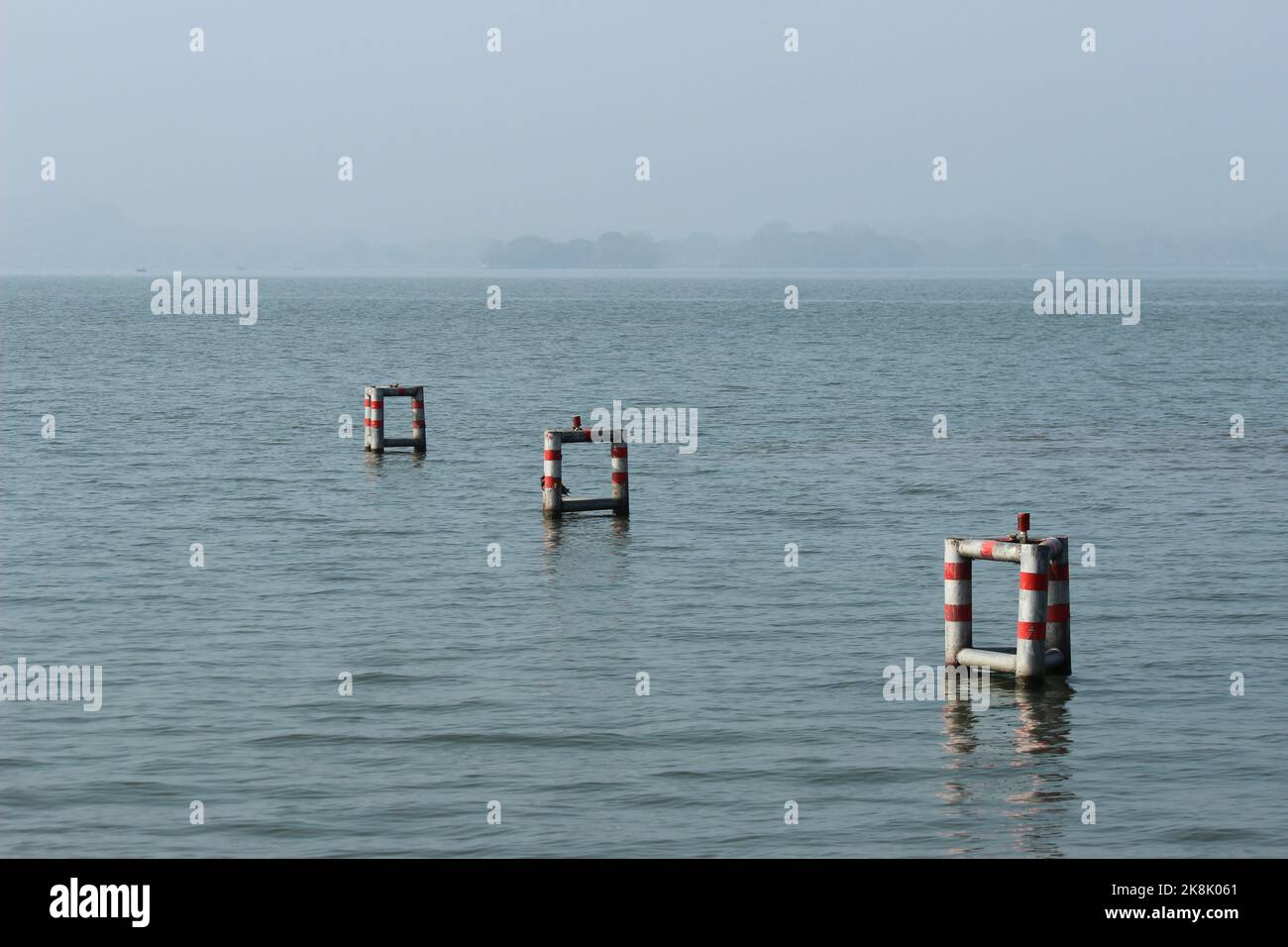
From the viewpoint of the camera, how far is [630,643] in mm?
23312

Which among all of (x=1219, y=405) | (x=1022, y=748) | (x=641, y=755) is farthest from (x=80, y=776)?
(x=1219, y=405)

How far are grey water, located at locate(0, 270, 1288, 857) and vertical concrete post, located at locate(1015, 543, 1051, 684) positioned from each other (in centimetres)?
32

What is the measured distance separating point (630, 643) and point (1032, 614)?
19.2ft

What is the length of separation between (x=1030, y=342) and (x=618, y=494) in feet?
325

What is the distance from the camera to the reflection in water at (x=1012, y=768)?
15.2 m

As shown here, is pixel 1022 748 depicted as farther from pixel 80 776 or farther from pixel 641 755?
pixel 80 776

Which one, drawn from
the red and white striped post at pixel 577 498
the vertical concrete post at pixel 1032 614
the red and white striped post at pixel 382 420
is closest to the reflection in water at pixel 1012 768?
the vertical concrete post at pixel 1032 614

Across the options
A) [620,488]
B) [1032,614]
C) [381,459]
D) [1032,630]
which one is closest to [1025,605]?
[1032,614]

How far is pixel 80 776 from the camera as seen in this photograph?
16719 millimetres

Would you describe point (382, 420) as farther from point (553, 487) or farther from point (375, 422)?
point (553, 487)

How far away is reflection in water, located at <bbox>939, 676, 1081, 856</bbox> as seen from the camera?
597 inches

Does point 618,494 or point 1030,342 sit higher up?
point 1030,342

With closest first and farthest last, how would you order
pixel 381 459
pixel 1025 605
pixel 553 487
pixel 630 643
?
1. pixel 1025 605
2. pixel 630 643
3. pixel 553 487
4. pixel 381 459

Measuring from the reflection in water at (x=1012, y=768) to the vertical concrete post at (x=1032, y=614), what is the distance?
257mm
